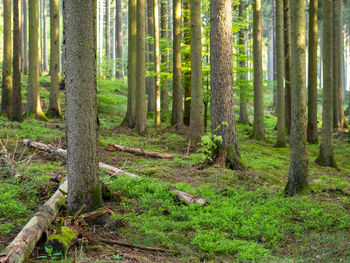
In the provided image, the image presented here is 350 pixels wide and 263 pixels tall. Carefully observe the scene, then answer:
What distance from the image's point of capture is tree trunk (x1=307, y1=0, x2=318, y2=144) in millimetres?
14961

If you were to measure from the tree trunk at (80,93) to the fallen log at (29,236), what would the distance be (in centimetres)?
43

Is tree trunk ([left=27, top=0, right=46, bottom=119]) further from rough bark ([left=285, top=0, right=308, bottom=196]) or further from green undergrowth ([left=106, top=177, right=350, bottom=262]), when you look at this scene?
rough bark ([left=285, top=0, right=308, bottom=196])

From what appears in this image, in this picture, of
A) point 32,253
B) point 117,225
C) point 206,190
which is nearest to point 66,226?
point 32,253

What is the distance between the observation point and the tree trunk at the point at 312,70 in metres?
15.0

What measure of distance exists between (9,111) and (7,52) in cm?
259

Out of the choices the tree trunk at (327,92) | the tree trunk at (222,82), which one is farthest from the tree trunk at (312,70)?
the tree trunk at (222,82)

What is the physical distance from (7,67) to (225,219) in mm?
13284

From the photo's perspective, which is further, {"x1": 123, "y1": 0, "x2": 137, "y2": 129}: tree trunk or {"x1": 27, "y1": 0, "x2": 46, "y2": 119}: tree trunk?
{"x1": 123, "y1": 0, "x2": 137, "y2": 129}: tree trunk

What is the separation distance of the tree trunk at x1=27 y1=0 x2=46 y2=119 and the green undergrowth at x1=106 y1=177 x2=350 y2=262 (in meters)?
10.3

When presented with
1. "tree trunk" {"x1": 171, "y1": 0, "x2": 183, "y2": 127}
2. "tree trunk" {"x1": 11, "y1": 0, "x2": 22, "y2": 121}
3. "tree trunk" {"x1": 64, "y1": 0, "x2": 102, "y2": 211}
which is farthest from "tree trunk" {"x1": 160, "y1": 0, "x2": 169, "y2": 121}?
"tree trunk" {"x1": 64, "y1": 0, "x2": 102, "y2": 211}

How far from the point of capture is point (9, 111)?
15.8m

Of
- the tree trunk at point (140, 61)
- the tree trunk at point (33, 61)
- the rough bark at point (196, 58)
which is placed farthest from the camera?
the tree trunk at point (33, 61)

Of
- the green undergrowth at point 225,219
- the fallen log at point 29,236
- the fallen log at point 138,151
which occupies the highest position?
the fallen log at point 138,151

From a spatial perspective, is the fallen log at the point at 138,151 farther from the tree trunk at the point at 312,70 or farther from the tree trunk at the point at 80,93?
the tree trunk at the point at 312,70
